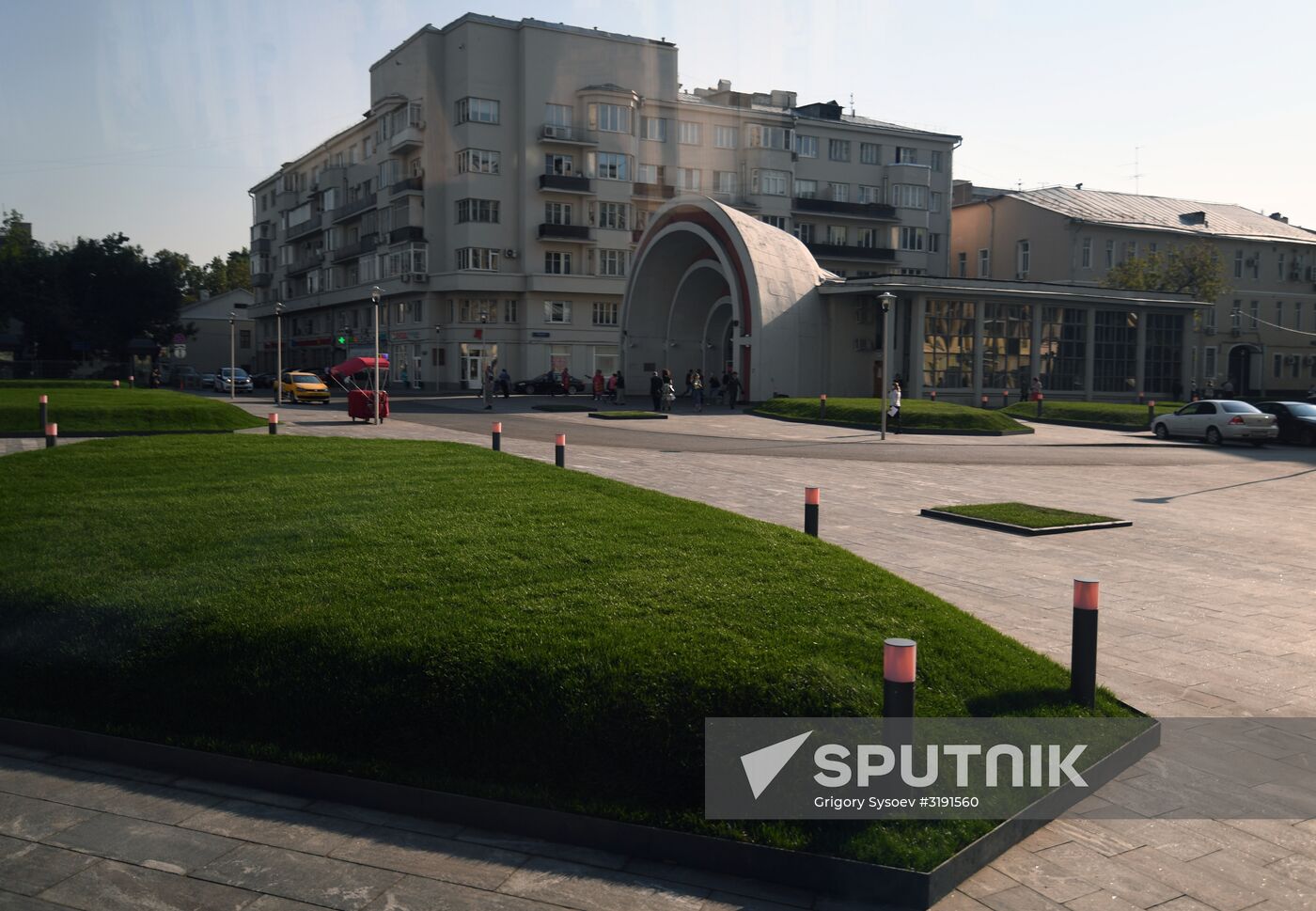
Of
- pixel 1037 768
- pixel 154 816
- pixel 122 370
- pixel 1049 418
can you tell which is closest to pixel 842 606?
pixel 1037 768

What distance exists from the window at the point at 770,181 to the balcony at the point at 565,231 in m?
12.4

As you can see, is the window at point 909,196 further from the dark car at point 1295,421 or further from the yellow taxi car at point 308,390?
the yellow taxi car at point 308,390

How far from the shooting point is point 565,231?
6297 cm

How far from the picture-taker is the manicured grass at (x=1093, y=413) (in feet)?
125

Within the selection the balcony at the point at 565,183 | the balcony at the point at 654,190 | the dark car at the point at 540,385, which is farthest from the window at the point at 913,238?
the dark car at the point at 540,385

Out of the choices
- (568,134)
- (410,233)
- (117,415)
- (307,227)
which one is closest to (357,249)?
(410,233)

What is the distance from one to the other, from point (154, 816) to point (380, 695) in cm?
133

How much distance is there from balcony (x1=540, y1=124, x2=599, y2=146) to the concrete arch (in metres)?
12.4

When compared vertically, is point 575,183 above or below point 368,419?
above

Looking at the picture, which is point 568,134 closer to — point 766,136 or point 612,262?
point 612,262

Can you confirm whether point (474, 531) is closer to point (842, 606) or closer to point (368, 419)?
point (842, 606)

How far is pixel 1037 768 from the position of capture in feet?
19.0

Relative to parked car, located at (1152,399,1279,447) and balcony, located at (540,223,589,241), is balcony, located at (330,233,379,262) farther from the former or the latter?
parked car, located at (1152,399,1279,447)

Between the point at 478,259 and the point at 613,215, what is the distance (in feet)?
29.7
